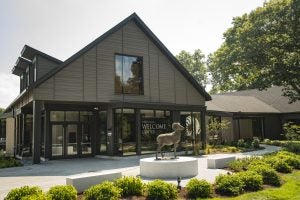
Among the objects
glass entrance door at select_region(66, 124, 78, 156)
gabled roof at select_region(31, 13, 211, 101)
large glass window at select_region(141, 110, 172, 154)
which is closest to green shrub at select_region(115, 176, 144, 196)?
gabled roof at select_region(31, 13, 211, 101)

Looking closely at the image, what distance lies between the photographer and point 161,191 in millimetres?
8852

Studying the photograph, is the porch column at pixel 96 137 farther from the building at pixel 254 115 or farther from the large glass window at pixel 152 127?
the building at pixel 254 115

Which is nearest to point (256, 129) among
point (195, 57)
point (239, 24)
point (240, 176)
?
point (239, 24)

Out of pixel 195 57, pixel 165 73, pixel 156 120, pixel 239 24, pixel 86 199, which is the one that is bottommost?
pixel 86 199

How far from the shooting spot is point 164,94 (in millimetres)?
24188

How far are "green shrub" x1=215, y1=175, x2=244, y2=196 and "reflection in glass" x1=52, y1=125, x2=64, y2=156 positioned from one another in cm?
1408

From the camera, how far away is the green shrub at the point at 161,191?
881 cm

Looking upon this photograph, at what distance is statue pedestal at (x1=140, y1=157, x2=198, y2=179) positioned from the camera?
505 inches

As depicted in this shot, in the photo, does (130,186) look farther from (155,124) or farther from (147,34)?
(147,34)

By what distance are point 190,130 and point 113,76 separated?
8195mm

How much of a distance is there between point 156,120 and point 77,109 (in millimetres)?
5847

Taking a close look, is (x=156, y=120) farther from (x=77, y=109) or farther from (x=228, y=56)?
(x=228, y=56)

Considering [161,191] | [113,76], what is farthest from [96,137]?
[161,191]

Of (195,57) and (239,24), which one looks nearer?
(239,24)
